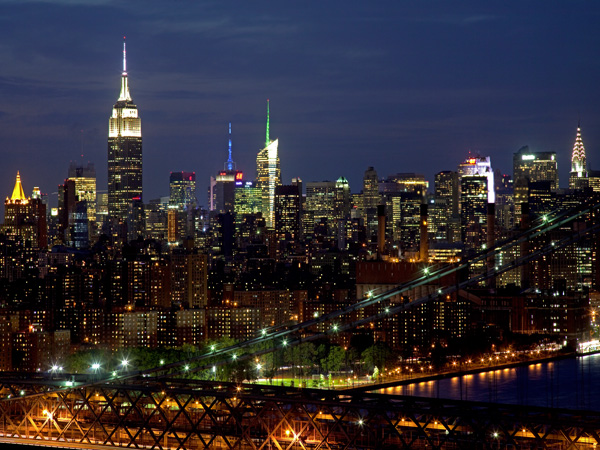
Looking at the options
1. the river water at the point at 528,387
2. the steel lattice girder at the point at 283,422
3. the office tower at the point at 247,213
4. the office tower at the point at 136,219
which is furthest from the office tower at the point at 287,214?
the steel lattice girder at the point at 283,422

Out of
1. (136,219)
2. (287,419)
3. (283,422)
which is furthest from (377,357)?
(136,219)

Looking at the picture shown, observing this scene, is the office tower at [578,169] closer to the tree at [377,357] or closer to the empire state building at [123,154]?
the empire state building at [123,154]

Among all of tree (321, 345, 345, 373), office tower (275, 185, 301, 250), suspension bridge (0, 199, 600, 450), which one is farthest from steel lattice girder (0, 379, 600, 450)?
office tower (275, 185, 301, 250)

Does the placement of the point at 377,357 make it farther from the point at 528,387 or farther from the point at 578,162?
the point at 578,162

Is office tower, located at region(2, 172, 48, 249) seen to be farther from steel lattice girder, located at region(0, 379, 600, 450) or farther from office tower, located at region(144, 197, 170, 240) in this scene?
steel lattice girder, located at region(0, 379, 600, 450)

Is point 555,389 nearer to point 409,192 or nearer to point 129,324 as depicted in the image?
point 129,324
